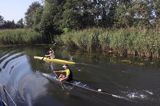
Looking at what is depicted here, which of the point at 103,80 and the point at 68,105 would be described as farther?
the point at 103,80

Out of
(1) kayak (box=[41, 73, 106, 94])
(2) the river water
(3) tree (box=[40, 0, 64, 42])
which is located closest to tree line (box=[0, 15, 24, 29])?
(3) tree (box=[40, 0, 64, 42])

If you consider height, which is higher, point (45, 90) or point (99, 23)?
point (99, 23)

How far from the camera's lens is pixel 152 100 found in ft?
58.4

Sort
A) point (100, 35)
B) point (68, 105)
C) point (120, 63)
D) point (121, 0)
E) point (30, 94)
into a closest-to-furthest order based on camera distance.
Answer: point (68, 105) < point (30, 94) < point (120, 63) < point (100, 35) < point (121, 0)

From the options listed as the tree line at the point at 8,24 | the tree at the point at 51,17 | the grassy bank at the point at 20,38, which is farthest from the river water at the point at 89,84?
the tree line at the point at 8,24

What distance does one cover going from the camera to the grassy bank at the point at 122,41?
30.3 meters

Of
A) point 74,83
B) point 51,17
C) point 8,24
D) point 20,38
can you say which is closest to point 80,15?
point 51,17

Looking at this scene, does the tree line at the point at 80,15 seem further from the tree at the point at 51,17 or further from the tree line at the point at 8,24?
the tree line at the point at 8,24

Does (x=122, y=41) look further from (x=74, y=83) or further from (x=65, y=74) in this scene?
(x=74, y=83)

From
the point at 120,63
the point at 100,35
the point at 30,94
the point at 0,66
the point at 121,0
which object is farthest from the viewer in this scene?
the point at 121,0

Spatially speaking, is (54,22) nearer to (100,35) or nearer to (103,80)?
(100,35)

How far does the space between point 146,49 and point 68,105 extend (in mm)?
14635

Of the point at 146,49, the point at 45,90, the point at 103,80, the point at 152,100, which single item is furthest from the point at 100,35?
the point at 152,100

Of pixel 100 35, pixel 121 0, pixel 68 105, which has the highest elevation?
pixel 121 0
